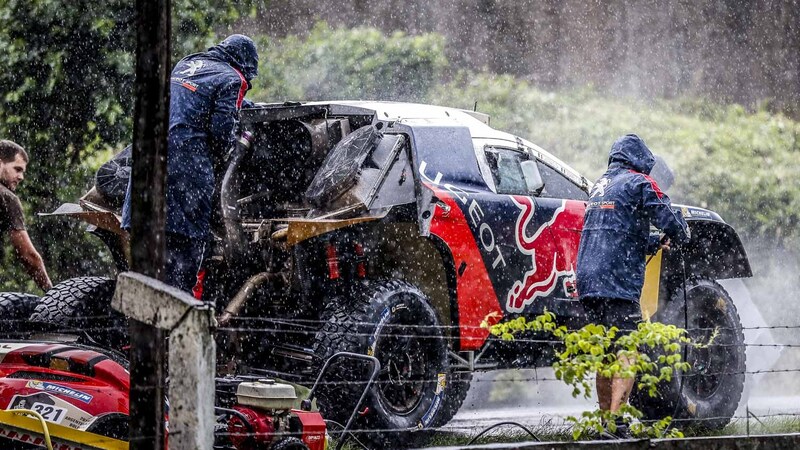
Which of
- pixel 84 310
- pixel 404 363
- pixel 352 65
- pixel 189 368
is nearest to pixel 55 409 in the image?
pixel 189 368

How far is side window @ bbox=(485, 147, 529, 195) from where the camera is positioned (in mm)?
8305

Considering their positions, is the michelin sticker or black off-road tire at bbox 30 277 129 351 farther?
black off-road tire at bbox 30 277 129 351

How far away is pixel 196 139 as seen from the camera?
696 cm

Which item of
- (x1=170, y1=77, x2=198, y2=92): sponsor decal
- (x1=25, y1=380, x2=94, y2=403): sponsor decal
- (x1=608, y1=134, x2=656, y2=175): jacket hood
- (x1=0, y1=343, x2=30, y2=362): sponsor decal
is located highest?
(x1=170, y1=77, x2=198, y2=92): sponsor decal

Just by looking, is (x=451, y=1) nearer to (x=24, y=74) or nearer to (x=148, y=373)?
(x=24, y=74)

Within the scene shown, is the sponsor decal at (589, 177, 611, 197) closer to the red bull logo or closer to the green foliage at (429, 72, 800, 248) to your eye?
the red bull logo

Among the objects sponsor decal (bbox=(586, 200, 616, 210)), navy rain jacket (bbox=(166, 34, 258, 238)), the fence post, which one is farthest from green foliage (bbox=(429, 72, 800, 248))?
the fence post

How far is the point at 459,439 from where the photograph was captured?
7.79m

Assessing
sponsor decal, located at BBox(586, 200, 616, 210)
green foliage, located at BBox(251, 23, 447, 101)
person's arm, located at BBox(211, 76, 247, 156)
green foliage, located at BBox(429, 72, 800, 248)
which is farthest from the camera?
green foliage, located at BBox(251, 23, 447, 101)

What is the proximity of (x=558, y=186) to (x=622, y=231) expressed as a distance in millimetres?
1543

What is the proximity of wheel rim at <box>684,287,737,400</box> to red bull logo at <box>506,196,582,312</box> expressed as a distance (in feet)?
4.44

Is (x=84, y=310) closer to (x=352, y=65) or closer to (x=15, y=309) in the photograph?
(x=15, y=309)

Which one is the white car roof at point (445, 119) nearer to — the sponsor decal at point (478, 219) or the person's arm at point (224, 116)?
the sponsor decal at point (478, 219)

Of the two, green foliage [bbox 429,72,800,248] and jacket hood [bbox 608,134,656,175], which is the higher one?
jacket hood [bbox 608,134,656,175]
